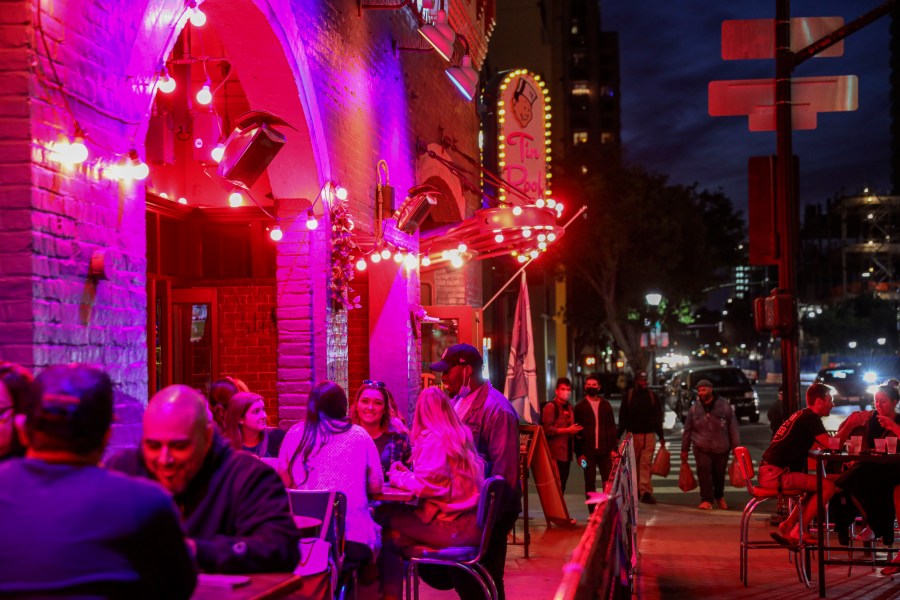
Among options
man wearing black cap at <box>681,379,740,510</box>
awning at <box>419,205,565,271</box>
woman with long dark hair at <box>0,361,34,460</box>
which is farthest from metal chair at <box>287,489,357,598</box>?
man wearing black cap at <box>681,379,740,510</box>

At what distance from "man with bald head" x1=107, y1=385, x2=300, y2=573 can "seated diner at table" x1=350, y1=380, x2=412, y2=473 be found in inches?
152

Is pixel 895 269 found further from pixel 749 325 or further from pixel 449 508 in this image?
pixel 449 508

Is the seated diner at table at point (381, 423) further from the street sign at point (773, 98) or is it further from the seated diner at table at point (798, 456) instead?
the street sign at point (773, 98)

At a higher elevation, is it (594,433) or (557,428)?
(557,428)

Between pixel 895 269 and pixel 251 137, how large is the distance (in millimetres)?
103743

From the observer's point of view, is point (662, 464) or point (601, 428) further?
point (662, 464)

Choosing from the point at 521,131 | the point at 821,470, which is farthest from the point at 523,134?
the point at 821,470

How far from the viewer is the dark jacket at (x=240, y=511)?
334 cm

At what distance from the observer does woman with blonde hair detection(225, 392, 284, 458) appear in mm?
6757

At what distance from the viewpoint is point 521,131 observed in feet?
60.0

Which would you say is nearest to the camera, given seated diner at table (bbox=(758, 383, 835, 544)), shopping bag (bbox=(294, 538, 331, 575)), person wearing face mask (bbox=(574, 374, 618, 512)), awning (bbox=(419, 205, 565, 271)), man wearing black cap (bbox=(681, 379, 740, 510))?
shopping bag (bbox=(294, 538, 331, 575))

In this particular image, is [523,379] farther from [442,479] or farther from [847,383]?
[847,383]

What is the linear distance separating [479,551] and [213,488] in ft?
10.9

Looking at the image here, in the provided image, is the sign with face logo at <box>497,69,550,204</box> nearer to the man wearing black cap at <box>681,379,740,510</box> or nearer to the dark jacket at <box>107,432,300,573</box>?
the man wearing black cap at <box>681,379,740,510</box>
